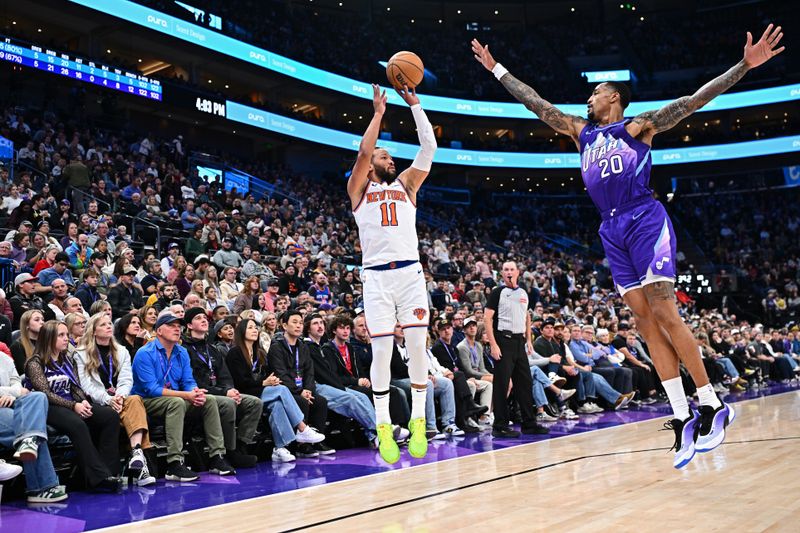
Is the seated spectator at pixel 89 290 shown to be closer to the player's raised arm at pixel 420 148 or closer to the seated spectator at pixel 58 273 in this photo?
the seated spectator at pixel 58 273

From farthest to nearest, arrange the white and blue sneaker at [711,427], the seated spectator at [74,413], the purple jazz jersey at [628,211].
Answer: the seated spectator at [74,413] < the purple jazz jersey at [628,211] < the white and blue sneaker at [711,427]

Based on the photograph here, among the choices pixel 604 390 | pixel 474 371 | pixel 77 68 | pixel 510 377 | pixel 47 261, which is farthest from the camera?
pixel 77 68

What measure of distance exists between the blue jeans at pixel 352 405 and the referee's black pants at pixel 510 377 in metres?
1.59

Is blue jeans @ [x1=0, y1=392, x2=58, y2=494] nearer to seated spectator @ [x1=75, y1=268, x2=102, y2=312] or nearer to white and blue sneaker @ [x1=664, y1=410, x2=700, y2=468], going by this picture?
seated spectator @ [x1=75, y1=268, x2=102, y2=312]

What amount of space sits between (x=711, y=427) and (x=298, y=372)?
4.33m

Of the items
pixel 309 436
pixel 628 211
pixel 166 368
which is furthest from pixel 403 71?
pixel 309 436

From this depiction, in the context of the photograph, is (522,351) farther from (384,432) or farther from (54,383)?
(54,383)

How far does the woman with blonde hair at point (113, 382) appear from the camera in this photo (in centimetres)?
585

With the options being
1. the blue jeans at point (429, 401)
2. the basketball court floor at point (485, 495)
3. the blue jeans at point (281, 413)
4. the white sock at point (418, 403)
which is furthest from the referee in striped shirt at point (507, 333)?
the white sock at point (418, 403)

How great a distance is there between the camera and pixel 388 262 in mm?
5035

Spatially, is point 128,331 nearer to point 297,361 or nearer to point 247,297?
point 297,361

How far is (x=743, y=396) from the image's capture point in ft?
44.2

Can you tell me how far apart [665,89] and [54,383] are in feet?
114

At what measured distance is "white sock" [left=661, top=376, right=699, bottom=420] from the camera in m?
4.62
